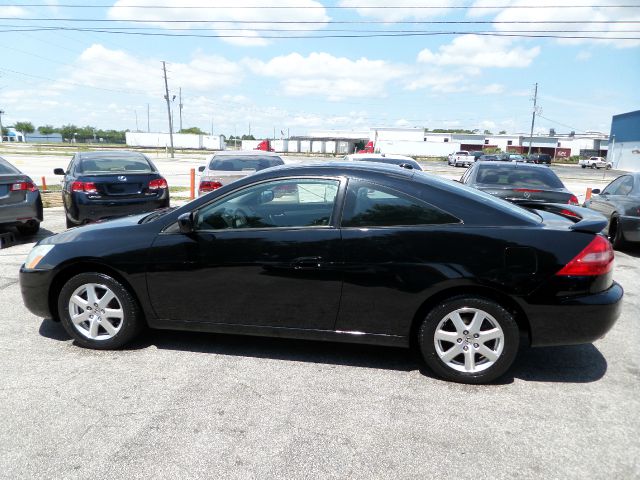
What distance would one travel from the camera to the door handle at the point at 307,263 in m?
3.56

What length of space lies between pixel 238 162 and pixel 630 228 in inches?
285

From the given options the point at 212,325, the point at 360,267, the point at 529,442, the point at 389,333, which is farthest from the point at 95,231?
the point at 529,442

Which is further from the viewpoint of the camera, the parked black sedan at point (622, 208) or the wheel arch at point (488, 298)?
the parked black sedan at point (622, 208)

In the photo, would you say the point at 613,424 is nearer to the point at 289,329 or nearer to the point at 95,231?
the point at 289,329

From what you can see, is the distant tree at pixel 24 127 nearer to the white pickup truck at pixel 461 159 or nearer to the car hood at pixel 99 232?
the white pickup truck at pixel 461 159

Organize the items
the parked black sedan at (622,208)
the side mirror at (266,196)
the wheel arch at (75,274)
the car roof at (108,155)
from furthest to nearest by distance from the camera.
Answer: the car roof at (108,155) < the parked black sedan at (622,208) < the wheel arch at (75,274) < the side mirror at (266,196)

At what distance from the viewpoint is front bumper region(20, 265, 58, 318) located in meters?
4.04

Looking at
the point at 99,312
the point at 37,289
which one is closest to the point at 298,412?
the point at 99,312

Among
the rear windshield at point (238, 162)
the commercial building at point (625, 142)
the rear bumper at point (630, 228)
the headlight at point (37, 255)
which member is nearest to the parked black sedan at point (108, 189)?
the rear windshield at point (238, 162)

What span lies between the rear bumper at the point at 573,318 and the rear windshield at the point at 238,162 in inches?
292

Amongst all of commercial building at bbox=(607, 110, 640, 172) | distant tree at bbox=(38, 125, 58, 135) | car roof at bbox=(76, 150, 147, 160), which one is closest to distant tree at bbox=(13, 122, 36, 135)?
distant tree at bbox=(38, 125, 58, 135)

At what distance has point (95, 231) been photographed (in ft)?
13.2

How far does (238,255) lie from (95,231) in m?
1.28

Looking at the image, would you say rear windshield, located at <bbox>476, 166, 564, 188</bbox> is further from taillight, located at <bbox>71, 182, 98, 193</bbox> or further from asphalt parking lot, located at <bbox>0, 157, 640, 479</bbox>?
taillight, located at <bbox>71, 182, 98, 193</bbox>
